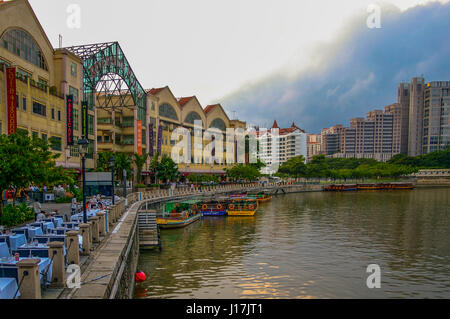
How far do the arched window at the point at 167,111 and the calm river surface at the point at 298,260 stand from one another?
38.9 m

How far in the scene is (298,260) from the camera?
22359mm

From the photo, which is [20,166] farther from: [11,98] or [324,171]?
[324,171]

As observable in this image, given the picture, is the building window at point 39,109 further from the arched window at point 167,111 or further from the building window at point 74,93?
the arched window at point 167,111

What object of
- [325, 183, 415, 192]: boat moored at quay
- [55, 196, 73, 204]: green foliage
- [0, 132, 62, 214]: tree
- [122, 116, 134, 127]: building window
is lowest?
[325, 183, 415, 192]: boat moored at quay

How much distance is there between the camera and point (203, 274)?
63.5 ft

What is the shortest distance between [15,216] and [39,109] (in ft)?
76.4

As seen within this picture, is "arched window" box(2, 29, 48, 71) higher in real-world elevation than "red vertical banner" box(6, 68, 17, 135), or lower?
higher

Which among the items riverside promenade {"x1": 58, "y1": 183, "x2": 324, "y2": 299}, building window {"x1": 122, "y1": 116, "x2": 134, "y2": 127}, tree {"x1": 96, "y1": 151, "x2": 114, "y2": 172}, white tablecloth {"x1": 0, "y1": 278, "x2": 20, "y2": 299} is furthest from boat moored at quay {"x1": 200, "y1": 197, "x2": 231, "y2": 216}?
white tablecloth {"x1": 0, "y1": 278, "x2": 20, "y2": 299}

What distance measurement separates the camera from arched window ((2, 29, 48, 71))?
3566 cm

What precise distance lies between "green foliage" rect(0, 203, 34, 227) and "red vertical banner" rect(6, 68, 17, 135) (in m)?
15.2

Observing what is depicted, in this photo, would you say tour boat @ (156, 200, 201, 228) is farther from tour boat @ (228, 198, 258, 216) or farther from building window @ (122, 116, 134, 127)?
building window @ (122, 116, 134, 127)

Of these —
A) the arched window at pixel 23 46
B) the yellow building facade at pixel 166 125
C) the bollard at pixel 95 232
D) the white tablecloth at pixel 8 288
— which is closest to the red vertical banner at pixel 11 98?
the arched window at pixel 23 46
